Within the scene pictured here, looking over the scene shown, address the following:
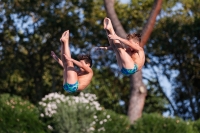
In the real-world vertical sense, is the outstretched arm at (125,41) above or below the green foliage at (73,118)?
above

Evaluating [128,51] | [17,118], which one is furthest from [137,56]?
[17,118]

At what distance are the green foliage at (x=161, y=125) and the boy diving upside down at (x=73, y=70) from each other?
6.93 m

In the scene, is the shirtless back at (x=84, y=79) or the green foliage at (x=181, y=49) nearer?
the shirtless back at (x=84, y=79)

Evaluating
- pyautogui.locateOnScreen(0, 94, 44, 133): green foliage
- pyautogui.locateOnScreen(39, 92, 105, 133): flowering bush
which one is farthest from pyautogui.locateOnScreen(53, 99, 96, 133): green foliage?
pyautogui.locateOnScreen(0, 94, 44, 133): green foliage

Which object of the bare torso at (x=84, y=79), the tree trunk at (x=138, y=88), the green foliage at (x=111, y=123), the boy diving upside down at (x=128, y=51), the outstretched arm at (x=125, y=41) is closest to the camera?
the outstretched arm at (x=125, y=41)

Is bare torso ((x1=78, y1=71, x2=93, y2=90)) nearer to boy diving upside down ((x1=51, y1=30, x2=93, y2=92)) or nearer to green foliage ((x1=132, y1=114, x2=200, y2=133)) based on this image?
boy diving upside down ((x1=51, y1=30, x2=93, y2=92))

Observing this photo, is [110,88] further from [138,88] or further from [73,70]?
[73,70]

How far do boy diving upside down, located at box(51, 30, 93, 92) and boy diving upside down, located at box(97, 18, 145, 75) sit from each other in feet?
1.37

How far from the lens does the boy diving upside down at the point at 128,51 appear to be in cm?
662

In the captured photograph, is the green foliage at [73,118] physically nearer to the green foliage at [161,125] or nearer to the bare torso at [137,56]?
the green foliage at [161,125]

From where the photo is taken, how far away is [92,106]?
1399 cm

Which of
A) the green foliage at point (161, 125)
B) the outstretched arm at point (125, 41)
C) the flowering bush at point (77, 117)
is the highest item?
the outstretched arm at point (125, 41)

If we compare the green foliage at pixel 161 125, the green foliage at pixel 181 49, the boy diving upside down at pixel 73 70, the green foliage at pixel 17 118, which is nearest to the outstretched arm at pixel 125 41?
the boy diving upside down at pixel 73 70

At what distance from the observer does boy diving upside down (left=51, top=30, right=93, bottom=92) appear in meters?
6.77
